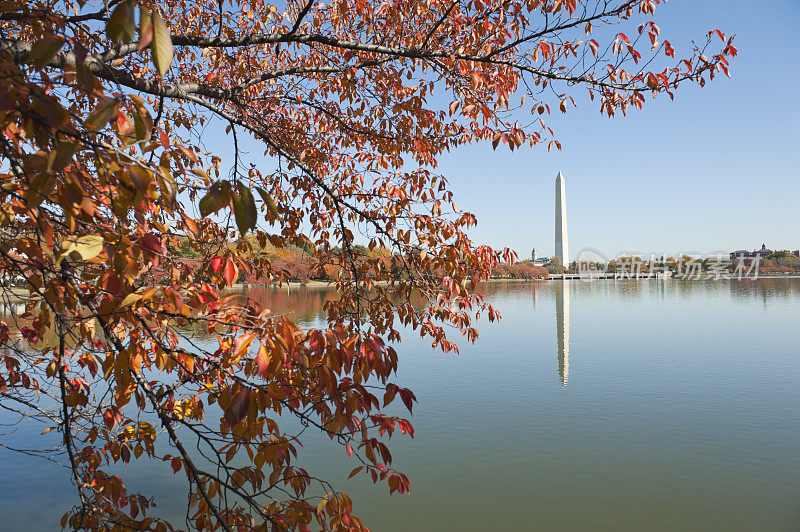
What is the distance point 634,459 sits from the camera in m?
6.21

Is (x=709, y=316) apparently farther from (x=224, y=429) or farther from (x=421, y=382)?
(x=224, y=429)

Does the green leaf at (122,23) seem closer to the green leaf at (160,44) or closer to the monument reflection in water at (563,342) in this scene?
the green leaf at (160,44)

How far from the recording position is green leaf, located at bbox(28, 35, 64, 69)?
3.52 feet

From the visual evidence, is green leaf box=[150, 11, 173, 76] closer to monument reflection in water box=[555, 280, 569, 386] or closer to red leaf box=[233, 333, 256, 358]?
red leaf box=[233, 333, 256, 358]

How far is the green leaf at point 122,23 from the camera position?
999 millimetres

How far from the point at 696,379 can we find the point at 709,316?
11570mm

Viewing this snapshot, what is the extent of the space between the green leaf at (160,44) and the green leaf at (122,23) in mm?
56

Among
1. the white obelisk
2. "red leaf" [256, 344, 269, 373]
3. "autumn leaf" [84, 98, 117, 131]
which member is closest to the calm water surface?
"red leaf" [256, 344, 269, 373]

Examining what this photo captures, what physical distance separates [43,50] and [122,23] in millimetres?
227

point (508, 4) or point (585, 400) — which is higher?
point (508, 4)

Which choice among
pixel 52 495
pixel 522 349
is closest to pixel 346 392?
pixel 52 495

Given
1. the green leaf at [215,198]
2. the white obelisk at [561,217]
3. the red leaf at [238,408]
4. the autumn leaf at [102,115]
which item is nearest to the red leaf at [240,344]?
the red leaf at [238,408]

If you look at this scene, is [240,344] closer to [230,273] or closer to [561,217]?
[230,273]

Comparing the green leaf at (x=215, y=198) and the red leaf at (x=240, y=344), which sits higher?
the green leaf at (x=215, y=198)
